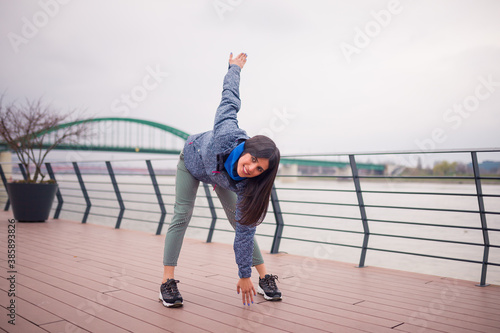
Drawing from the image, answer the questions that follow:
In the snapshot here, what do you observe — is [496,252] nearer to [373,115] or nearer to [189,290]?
[189,290]

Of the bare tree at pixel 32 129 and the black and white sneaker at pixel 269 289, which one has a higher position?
the bare tree at pixel 32 129

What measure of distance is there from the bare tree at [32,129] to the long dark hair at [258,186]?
4536mm

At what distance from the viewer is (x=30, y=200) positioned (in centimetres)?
496

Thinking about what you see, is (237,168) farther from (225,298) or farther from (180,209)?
(225,298)

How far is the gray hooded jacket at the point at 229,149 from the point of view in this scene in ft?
5.03

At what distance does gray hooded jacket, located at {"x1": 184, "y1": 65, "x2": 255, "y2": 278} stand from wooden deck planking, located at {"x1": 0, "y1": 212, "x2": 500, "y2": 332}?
30 centimetres

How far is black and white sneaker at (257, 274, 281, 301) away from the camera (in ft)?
6.24

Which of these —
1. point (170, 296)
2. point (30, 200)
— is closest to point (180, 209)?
point (170, 296)

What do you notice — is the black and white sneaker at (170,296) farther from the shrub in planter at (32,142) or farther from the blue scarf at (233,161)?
the shrub in planter at (32,142)

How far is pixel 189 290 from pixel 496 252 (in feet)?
16.5

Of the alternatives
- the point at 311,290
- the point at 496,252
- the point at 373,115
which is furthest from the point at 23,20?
the point at 373,115

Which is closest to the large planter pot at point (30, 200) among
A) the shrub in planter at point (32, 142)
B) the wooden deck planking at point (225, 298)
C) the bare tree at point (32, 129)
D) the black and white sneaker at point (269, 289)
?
the shrub in planter at point (32, 142)

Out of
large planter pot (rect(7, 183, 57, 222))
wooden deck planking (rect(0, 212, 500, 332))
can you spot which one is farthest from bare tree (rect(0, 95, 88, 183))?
wooden deck planking (rect(0, 212, 500, 332))

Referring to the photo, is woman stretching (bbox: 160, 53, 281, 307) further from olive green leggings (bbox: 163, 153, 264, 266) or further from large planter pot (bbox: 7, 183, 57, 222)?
large planter pot (bbox: 7, 183, 57, 222)
